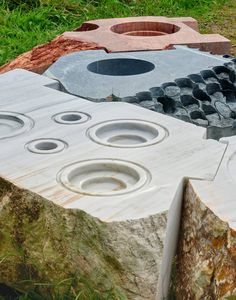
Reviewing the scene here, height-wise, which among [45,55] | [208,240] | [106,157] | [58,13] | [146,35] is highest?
[106,157]

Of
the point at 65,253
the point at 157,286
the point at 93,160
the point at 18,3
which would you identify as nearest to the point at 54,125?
the point at 93,160

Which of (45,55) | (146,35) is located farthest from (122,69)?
(146,35)

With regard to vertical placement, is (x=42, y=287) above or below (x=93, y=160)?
below

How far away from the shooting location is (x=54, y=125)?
10.7 feet

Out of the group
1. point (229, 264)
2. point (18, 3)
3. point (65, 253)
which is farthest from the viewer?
point (18, 3)

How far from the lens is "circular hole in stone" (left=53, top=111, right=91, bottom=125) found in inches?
130

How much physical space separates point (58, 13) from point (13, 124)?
4185 mm

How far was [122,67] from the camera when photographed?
4496 mm

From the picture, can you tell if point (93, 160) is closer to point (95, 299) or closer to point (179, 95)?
point (95, 299)

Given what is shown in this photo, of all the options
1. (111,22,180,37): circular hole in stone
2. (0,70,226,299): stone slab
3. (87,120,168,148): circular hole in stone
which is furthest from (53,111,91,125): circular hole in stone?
(111,22,180,37): circular hole in stone

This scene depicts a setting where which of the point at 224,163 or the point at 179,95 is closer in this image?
the point at 224,163

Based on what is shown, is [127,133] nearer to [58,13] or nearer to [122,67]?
[122,67]

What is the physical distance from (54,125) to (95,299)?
3.22 feet

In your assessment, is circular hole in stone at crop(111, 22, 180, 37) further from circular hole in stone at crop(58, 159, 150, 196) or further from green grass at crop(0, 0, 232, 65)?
circular hole in stone at crop(58, 159, 150, 196)
